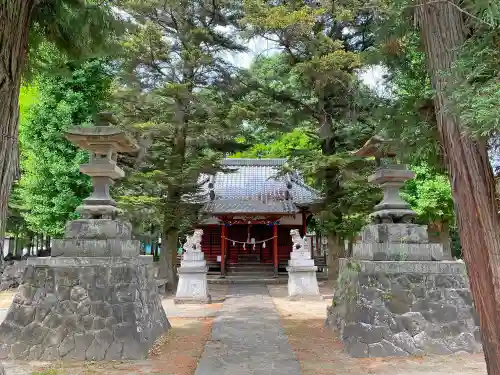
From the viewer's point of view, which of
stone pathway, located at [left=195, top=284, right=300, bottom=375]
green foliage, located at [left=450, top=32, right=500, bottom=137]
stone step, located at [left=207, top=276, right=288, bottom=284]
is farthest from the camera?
stone step, located at [left=207, top=276, right=288, bottom=284]

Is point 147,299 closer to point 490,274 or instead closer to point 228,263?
point 490,274

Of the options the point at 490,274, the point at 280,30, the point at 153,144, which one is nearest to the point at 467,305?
the point at 490,274

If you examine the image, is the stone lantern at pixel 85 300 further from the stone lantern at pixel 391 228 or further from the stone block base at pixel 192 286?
the stone block base at pixel 192 286

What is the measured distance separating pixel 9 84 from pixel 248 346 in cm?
492

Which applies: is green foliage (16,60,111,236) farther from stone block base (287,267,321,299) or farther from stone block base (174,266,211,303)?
stone block base (287,267,321,299)

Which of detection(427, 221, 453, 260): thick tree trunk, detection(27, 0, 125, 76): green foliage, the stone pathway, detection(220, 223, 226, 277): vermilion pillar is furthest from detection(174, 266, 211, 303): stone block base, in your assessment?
detection(427, 221, 453, 260): thick tree trunk

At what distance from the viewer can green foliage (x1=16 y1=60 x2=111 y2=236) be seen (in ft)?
41.9

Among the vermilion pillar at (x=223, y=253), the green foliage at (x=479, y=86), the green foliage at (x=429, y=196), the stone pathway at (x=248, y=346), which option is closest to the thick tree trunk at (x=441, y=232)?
the green foliage at (x=429, y=196)

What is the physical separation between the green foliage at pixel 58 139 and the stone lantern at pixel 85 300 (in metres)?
6.66

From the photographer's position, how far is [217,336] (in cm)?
700

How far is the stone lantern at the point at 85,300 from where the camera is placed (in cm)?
596

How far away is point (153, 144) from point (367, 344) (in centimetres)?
1014

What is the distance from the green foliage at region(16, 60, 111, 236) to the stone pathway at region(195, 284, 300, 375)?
21.2ft

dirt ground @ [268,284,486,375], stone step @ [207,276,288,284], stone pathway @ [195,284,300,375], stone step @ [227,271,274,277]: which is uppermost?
stone step @ [227,271,274,277]
